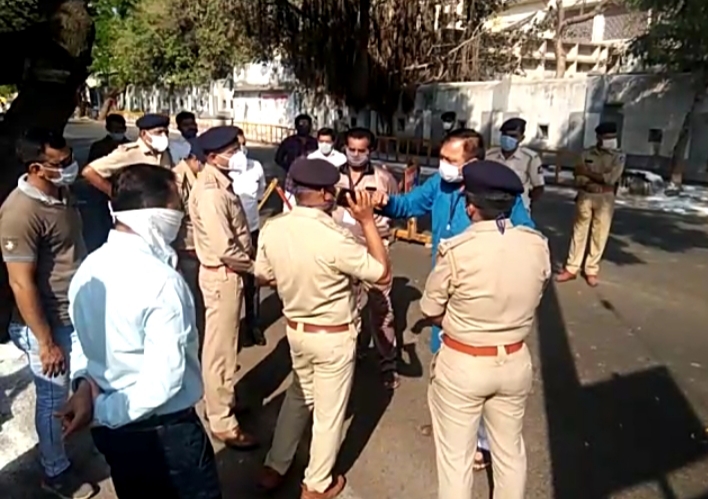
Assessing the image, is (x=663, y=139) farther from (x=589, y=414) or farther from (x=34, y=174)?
(x=34, y=174)

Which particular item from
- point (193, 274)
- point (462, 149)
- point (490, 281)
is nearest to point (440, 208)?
point (462, 149)

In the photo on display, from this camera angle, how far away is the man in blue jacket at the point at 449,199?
3387 mm

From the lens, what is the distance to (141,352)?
195 cm

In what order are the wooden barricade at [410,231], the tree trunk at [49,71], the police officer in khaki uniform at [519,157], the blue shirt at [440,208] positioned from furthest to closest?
the wooden barricade at [410,231] → the tree trunk at [49,71] → the police officer in khaki uniform at [519,157] → the blue shirt at [440,208]

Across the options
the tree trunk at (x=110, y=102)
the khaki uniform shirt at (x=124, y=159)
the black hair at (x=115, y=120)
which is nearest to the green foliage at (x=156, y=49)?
the tree trunk at (x=110, y=102)

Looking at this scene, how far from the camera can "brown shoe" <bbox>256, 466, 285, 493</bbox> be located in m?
3.19

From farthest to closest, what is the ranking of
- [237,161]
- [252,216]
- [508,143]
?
1. [508,143]
2. [252,216]
3. [237,161]

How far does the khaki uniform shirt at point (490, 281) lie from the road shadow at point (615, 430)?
1.28 m

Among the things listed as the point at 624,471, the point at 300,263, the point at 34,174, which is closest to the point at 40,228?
the point at 34,174

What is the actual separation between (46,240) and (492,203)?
6.55 ft

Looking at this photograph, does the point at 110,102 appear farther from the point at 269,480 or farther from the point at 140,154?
the point at 269,480

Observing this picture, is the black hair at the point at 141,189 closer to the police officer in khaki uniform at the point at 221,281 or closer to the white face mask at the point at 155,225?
the white face mask at the point at 155,225

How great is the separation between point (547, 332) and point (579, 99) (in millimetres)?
11430

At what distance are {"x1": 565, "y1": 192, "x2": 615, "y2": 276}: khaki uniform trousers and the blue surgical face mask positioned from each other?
6.17 ft
